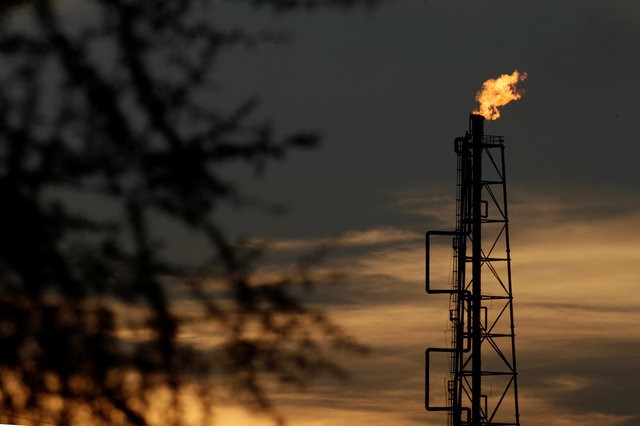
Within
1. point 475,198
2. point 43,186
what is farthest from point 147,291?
point 475,198

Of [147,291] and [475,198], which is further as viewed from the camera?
[475,198]

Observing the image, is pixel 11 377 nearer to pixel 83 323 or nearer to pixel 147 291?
pixel 83 323

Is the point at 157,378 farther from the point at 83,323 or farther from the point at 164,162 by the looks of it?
the point at 164,162

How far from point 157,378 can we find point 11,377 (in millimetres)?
595

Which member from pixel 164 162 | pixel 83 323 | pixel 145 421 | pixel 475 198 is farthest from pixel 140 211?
pixel 475 198

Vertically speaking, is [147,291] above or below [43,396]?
above

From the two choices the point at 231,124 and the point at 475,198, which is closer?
the point at 231,124

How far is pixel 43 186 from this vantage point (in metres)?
4.22

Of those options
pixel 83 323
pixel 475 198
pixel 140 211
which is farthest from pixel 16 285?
pixel 475 198

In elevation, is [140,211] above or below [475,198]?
below

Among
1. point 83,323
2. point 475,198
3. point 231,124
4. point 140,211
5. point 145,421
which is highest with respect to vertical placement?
point 475,198

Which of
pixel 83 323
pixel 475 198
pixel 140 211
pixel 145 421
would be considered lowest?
pixel 145 421

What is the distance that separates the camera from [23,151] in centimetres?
421

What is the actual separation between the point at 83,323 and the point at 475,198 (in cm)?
2881
